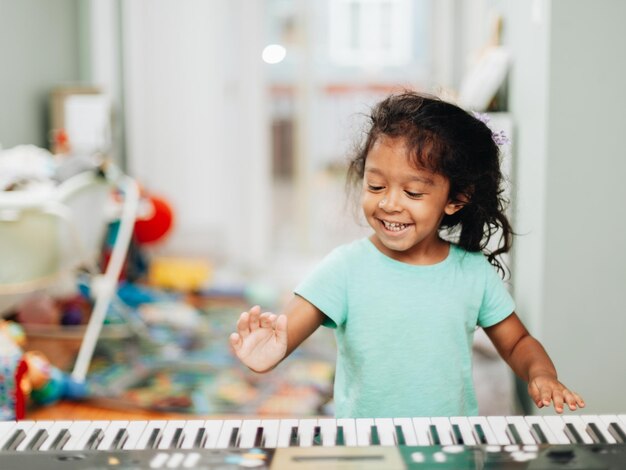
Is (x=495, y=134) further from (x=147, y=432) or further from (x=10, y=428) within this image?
(x=10, y=428)

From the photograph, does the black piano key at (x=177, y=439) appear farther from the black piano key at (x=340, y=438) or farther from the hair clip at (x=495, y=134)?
the hair clip at (x=495, y=134)

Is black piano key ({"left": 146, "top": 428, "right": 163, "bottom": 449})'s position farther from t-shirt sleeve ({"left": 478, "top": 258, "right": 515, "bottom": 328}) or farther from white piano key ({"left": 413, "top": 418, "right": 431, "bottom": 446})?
t-shirt sleeve ({"left": 478, "top": 258, "right": 515, "bottom": 328})

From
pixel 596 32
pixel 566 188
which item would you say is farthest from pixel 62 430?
pixel 596 32

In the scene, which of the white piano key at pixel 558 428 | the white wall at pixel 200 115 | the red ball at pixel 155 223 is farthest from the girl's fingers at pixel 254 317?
the white wall at pixel 200 115

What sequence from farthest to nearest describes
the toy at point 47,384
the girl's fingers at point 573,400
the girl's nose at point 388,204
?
the toy at point 47,384 → the girl's nose at point 388,204 → the girl's fingers at point 573,400

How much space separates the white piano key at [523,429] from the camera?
0.90 metres

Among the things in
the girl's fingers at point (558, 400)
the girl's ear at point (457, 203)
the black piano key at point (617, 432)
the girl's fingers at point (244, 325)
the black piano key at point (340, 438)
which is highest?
the girl's ear at point (457, 203)

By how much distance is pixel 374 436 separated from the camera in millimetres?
914

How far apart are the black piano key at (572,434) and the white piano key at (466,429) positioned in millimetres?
110

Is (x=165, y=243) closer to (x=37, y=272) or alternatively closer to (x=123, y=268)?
(x=123, y=268)

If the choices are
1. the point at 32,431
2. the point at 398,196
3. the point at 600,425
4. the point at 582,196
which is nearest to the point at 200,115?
the point at 582,196

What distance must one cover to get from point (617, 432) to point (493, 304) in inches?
18.5

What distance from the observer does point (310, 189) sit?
5656 millimetres

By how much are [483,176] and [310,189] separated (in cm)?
428
